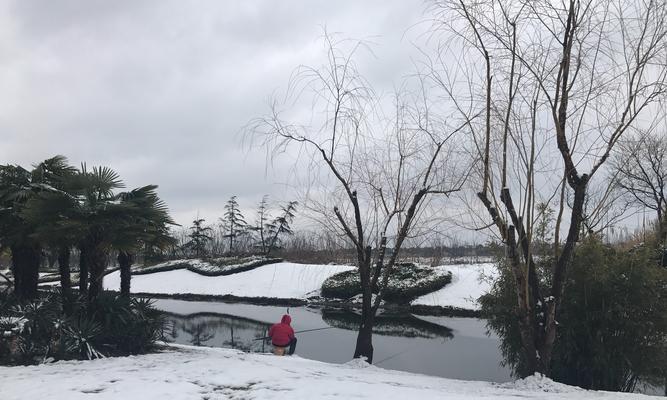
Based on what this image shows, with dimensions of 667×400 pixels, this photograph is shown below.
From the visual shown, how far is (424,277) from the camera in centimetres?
2197

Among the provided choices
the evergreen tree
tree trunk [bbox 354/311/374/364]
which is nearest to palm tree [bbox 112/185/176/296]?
tree trunk [bbox 354/311/374/364]

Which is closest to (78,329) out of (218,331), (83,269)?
(83,269)

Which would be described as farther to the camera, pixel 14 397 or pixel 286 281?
pixel 286 281

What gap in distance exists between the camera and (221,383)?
20.4 ft

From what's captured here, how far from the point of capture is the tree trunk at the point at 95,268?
9.41 meters

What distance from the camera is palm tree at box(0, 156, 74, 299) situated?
10.2 m

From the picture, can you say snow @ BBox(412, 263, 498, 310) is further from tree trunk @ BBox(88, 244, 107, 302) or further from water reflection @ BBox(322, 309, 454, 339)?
tree trunk @ BBox(88, 244, 107, 302)

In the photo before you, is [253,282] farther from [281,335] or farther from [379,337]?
[281,335]

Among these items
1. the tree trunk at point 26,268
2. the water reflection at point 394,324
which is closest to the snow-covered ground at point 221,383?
the tree trunk at point 26,268

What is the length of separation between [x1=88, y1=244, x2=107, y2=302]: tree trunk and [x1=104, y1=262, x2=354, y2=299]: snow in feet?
47.1

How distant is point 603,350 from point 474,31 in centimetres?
544

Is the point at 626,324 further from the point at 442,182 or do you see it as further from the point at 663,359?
the point at 442,182

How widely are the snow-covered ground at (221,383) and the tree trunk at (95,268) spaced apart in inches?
81.1

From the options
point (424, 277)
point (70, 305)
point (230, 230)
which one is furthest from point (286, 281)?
point (230, 230)
